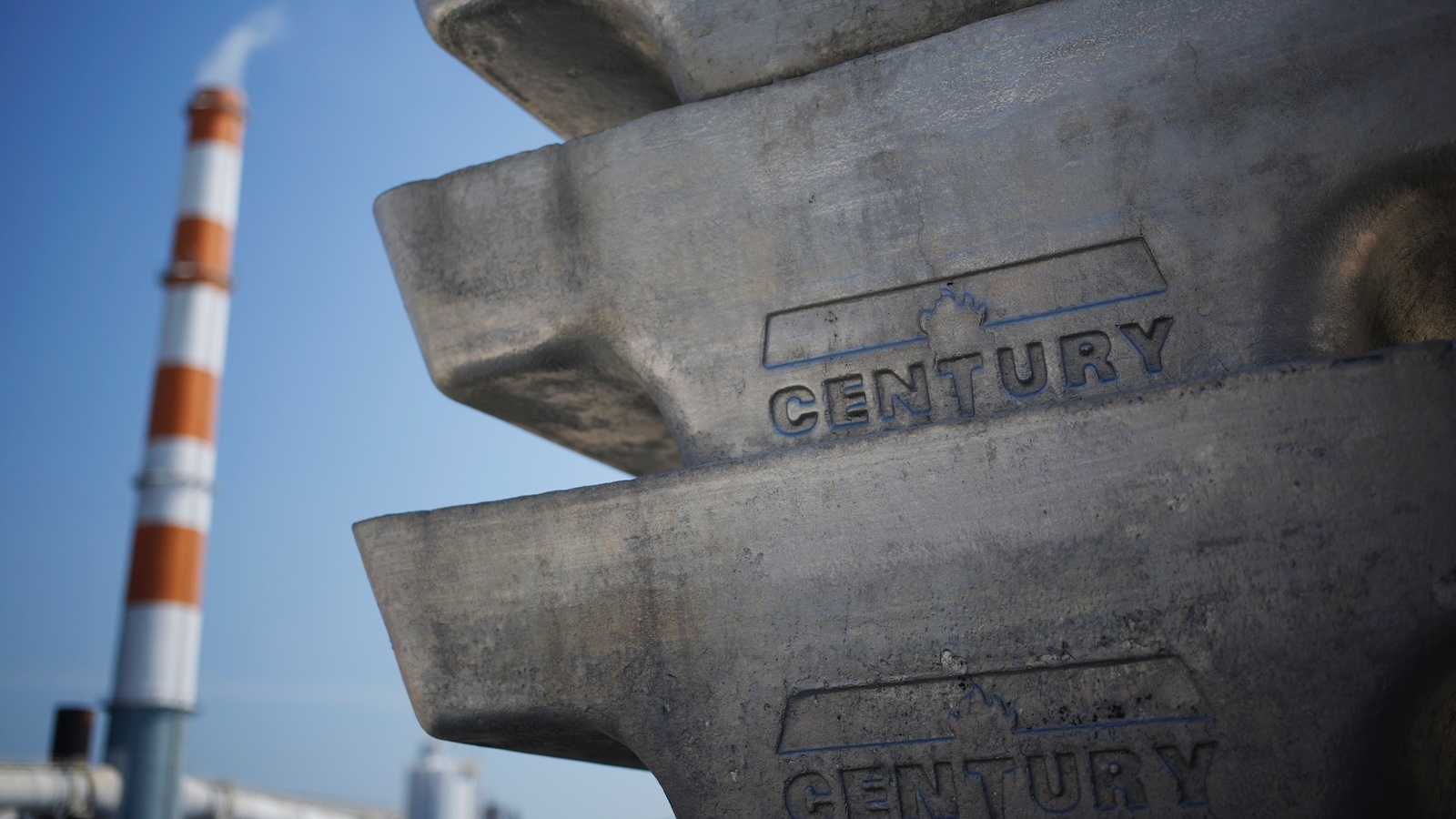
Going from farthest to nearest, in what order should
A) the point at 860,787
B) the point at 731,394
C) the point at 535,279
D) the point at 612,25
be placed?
the point at 612,25, the point at 535,279, the point at 731,394, the point at 860,787

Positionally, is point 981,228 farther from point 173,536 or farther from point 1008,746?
point 173,536

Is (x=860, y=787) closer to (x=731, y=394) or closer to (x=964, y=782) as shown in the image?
(x=964, y=782)

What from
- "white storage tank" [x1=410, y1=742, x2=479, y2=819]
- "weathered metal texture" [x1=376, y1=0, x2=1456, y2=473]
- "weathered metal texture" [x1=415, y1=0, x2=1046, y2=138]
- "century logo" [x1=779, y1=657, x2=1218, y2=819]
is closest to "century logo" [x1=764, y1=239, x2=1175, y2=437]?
"weathered metal texture" [x1=376, y1=0, x2=1456, y2=473]

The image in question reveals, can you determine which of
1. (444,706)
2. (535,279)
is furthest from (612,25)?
(444,706)

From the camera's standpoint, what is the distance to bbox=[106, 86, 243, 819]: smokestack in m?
9.55

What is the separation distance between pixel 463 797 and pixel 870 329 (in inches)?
570

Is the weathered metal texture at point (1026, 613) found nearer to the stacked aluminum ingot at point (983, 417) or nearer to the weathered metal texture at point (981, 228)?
the stacked aluminum ingot at point (983, 417)

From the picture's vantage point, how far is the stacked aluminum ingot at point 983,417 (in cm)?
167

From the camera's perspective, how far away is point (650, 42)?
8.57 ft

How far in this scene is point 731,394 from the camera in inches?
85.0

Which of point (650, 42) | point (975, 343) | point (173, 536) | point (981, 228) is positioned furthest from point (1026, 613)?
point (173, 536)

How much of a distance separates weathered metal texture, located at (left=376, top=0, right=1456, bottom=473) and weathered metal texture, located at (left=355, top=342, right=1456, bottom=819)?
0.19 m

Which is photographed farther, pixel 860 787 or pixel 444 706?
pixel 444 706

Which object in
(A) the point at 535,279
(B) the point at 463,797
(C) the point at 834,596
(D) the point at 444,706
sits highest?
(A) the point at 535,279
